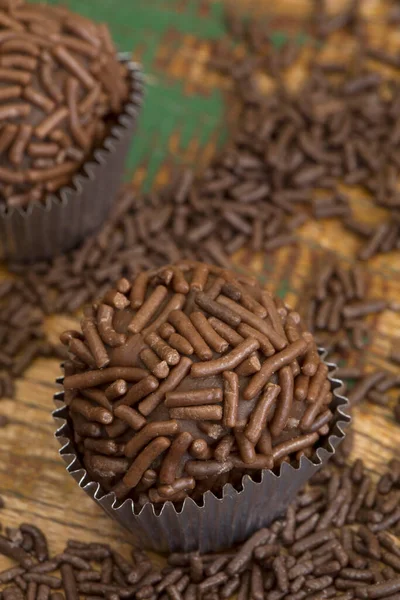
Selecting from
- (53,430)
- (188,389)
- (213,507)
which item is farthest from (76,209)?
(213,507)

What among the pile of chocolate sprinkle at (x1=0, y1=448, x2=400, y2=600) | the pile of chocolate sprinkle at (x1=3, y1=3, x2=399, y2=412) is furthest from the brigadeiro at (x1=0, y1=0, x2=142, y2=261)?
the pile of chocolate sprinkle at (x1=0, y1=448, x2=400, y2=600)

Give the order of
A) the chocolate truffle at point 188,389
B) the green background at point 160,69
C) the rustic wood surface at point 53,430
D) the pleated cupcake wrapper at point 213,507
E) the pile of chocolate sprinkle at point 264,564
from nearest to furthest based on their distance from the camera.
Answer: the chocolate truffle at point 188,389 → the pleated cupcake wrapper at point 213,507 → the pile of chocolate sprinkle at point 264,564 → the rustic wood surface at point 53,430 → the green background at point 160,69

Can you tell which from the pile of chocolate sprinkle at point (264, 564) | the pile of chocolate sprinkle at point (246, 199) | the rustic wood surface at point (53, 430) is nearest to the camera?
the pile of chocolate sprinkle at point (264, 564)

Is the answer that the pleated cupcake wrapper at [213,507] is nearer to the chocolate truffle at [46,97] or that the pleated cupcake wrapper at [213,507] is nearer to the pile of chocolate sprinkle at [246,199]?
the pile of chocolate sprinkle at [246,199]

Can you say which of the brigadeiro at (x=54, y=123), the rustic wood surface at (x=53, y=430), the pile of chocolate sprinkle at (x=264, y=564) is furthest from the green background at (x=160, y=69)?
the pile of chocolate sprinkle at (x=264, y=564)

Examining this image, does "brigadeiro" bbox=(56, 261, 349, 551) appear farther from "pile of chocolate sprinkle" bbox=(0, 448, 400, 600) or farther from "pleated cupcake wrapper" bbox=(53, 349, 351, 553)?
"pile of chocolate sprinkle" bbox=(0, 448, 400, 600)

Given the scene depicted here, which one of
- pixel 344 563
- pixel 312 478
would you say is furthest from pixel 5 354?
pixel 344 563
